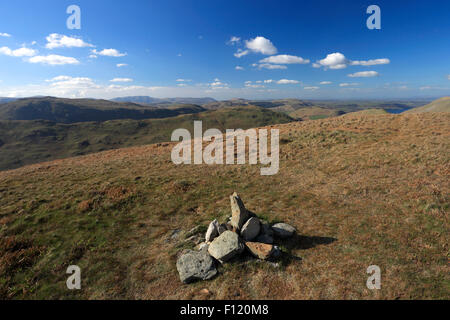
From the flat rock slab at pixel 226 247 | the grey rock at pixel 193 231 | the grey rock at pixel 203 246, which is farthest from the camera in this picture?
the grey rock at pixel 193 231

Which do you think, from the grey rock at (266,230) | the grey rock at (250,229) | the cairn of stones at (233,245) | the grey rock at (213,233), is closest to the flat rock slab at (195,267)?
the cairn of stones at (233,245)

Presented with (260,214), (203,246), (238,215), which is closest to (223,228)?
(238,215)

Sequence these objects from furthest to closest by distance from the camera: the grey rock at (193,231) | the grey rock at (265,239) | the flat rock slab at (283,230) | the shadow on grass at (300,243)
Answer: the grey rock at (193,231) < the flat rock slab at (283,230) < the grey rock at (265,239) < the shadow on grass at (300,243)

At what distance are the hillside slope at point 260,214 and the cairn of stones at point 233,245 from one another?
473 mm

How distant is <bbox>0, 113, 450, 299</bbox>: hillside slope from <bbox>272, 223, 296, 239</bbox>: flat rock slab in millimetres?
677

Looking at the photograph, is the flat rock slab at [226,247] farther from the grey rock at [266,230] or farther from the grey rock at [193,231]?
the grey rock at [193,231]

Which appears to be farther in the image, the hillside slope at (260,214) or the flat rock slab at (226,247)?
the flat rock slab at (226,247)

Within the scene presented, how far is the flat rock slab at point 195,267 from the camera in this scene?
29.8ft

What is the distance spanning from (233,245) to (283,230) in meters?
3.70

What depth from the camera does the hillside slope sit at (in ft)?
28.3

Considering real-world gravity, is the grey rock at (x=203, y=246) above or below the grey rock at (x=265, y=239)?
below

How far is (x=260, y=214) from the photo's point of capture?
14867 mm
